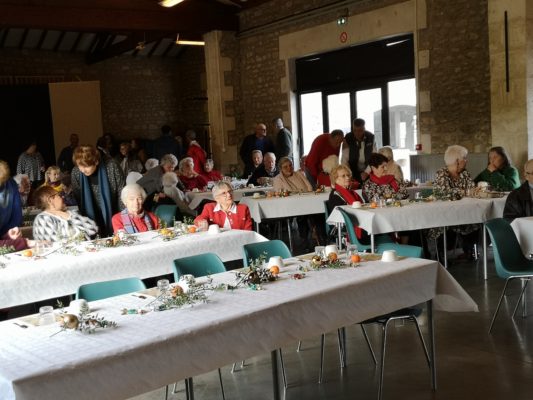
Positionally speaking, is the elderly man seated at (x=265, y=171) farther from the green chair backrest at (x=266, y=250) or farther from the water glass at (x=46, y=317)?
the water glass at (x=46, y=317)

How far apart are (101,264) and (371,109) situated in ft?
28.1

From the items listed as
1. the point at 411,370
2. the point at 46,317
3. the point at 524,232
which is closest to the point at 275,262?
the point at 411,370

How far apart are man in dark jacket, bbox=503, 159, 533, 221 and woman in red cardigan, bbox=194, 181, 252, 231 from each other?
2.34 metres

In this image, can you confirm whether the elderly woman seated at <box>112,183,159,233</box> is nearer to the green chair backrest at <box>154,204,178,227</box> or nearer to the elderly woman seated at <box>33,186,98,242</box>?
the elderly woman seated at <box>33,186,98,242</box>

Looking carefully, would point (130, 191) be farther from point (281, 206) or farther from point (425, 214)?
point (281, 206)

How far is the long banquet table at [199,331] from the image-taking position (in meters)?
2.65

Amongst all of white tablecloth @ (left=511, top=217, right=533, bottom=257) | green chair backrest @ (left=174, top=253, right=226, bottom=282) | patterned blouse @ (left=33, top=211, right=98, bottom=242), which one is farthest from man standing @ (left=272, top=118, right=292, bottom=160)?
green chair backrest @ (left=174, top=253, right=226, bottom=282)

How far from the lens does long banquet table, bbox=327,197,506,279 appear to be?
261 inches

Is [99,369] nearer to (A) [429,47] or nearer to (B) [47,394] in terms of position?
(B) [47,394]

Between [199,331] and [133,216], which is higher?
[133,216]

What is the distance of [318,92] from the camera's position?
44.8 feet

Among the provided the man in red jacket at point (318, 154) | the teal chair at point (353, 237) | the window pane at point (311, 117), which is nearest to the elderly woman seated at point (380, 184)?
the teal chair at point (353, 237)

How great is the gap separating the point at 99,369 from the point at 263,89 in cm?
1220

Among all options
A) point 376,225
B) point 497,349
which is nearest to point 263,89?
point 376,225
